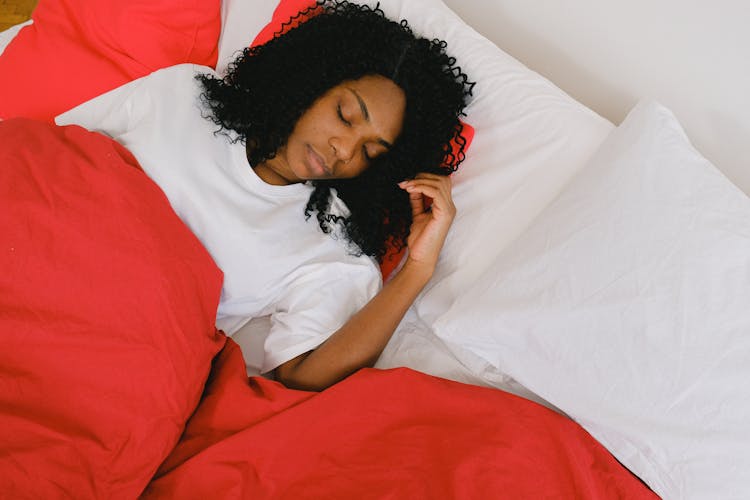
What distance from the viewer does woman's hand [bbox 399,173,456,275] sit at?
3.46 ft

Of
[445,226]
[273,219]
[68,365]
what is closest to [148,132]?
[273,219]

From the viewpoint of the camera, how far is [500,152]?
42.6 inches

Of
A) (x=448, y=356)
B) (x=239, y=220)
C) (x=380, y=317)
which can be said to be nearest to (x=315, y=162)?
(x=239, y=220)

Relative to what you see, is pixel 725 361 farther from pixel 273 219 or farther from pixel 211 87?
pixel 211 87

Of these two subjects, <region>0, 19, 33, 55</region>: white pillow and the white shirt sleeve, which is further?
<region>0, 19, 33, 55</region>: white pillow

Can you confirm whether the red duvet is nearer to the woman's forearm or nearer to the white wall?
the woman's forearm

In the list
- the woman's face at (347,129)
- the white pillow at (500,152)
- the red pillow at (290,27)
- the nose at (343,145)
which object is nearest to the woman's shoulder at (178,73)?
the red pillow at (290,27)

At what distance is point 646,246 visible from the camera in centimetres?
82

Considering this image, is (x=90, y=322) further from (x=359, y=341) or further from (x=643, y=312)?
(x=643, y=312)

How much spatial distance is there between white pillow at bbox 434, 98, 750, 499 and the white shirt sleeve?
0.82 ft

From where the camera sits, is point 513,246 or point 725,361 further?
point 513,246

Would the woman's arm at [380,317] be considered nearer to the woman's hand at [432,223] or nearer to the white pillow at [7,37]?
the woman's hand at [432,223]

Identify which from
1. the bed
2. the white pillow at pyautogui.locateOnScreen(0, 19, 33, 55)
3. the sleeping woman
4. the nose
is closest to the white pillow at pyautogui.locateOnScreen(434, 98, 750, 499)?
the bed

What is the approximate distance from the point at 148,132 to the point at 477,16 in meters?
0.75
